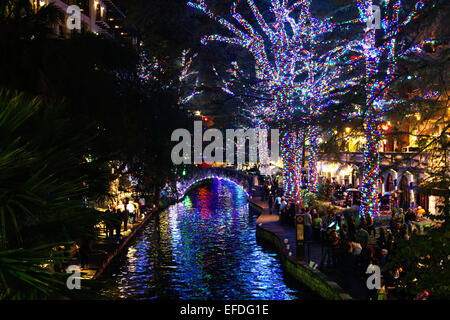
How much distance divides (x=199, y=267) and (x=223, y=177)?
155 ft

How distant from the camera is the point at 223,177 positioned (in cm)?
7150

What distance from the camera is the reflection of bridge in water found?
61547mm

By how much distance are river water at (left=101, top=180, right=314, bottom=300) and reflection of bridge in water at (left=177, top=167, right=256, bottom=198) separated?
21.4 m

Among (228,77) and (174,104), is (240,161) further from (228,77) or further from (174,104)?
(174,104)

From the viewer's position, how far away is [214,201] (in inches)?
2366

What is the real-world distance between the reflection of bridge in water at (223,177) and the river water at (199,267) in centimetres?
2143

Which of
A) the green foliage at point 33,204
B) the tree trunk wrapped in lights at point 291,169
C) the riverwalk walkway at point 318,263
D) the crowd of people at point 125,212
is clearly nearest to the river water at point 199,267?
the riverwalk walkway at point 318,263

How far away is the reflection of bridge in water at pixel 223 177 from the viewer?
61547 mm

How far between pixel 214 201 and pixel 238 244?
2960cm

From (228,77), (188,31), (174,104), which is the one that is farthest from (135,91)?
(228,77)

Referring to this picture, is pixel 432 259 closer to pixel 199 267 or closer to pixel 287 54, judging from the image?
pixel 199 267

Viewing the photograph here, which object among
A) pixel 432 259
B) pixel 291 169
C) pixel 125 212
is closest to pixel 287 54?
pixel 291 169

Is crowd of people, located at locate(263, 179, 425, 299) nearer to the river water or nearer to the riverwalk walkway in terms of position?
the riverwalk walkway

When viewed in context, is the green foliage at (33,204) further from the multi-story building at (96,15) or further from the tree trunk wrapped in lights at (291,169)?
the multi-story building at (96,15)
